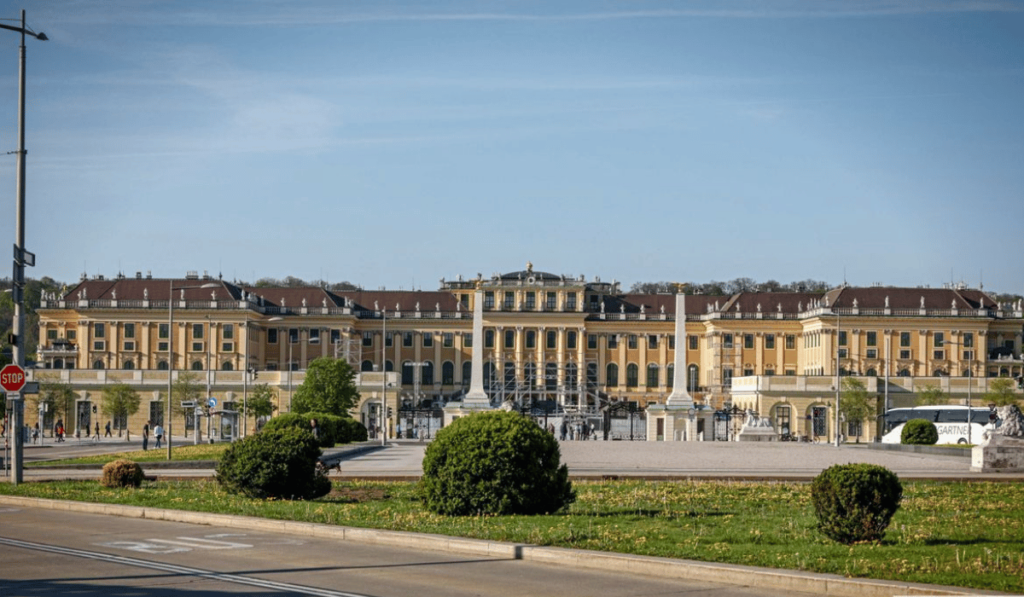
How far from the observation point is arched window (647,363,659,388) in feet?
500

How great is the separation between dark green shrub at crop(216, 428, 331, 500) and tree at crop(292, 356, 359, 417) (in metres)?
64.8

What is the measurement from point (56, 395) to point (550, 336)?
59938 millimetres

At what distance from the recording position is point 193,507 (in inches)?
958

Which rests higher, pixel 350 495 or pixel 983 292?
pixel 983 292

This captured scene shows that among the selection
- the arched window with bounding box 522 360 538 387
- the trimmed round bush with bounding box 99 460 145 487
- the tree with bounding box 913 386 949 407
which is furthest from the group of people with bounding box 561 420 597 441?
the trimmed round bush with bounding box 99 460 145 487

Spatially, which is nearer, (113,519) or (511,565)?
(511,565)

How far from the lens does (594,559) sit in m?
17.2

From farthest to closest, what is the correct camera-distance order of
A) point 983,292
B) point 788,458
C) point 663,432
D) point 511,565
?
point 983,292, point 663,432, point 788,458, point 511,565

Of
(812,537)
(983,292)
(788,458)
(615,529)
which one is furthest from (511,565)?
(983,292)

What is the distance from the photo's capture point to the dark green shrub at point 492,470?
22141mm

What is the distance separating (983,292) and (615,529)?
13820 centimetres

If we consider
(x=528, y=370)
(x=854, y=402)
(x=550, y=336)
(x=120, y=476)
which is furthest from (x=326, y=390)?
(x=120, y=476)

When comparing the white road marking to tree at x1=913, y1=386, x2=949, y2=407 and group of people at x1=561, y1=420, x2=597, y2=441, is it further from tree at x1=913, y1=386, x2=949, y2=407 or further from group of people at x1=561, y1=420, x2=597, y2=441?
tree at x1=913, y1=386, x2=949, y2=407

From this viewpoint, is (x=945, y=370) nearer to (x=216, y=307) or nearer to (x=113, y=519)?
(x=216, y=307)
